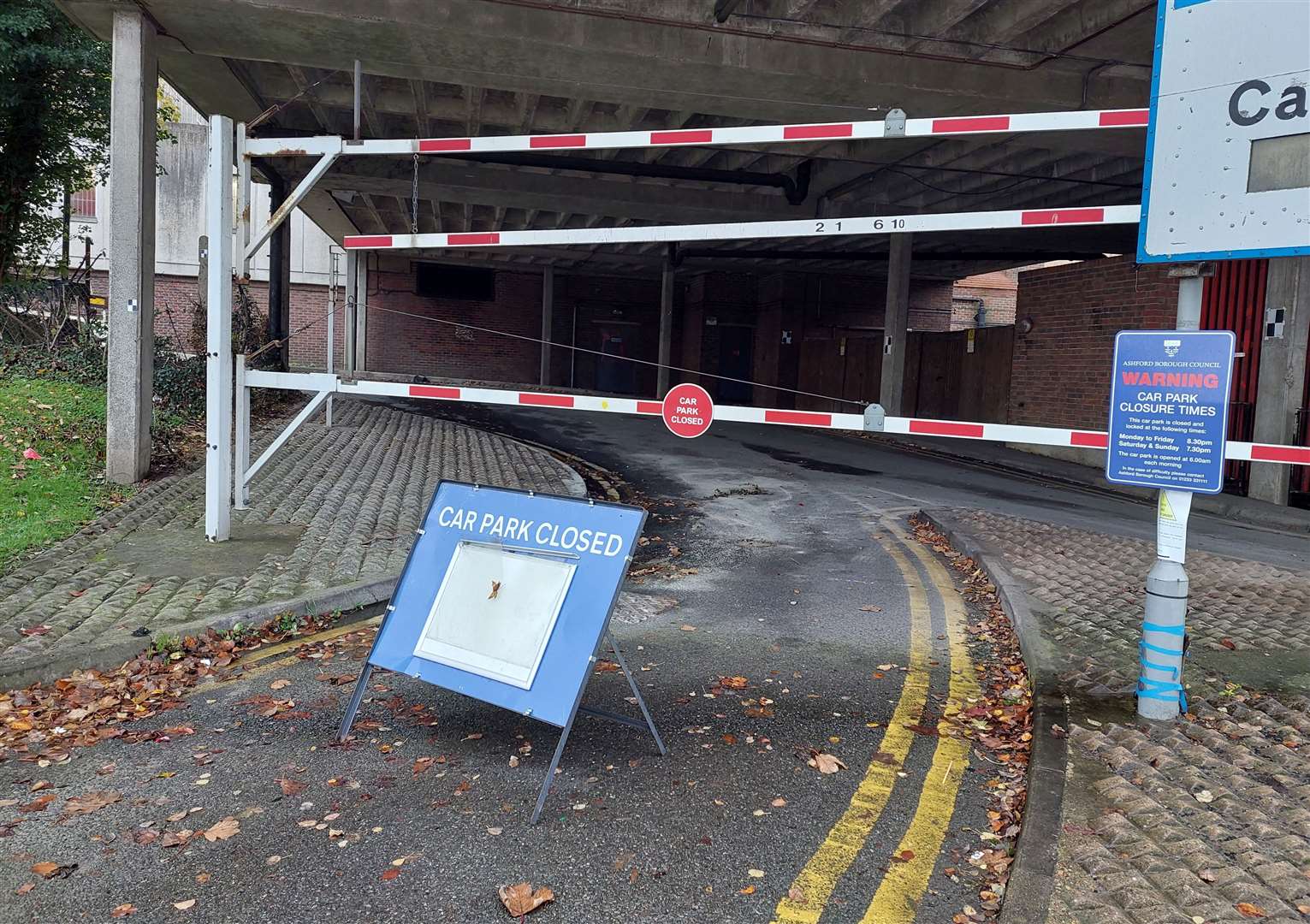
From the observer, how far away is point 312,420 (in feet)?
51.7

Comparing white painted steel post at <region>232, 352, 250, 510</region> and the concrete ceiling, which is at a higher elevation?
the concrete ceiling

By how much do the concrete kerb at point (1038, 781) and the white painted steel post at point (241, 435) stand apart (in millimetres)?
6089

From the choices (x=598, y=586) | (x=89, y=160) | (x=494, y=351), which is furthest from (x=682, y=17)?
(x=494, y=351)

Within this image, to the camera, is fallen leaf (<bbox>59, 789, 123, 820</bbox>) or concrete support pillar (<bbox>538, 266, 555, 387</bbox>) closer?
fallen leaf (<bbox>59, 789, 123, 820</bbox>)

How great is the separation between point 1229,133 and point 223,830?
512 centimetres

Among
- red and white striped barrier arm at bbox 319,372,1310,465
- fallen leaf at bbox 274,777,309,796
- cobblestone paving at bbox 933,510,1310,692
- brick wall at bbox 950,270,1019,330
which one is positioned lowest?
fallen leaf at bbox 274,777,309,796

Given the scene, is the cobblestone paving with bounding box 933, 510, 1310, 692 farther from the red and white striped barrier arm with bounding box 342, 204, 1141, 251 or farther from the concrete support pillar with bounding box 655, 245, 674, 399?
the concrete support pillar with bounding box 655, 245, 674, 399

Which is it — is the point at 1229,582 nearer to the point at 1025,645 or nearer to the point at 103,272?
the point at 1025,645

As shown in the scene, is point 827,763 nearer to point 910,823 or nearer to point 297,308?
point 910,823

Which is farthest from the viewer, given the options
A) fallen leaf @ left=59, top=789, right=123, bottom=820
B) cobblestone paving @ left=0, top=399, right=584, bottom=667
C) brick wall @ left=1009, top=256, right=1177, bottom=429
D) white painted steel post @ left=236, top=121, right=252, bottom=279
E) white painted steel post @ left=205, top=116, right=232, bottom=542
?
brick wall @ left=1009, top=256, right=1177, bottom=429

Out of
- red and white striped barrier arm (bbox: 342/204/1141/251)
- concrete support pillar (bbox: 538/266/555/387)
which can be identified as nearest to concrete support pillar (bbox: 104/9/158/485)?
red and white striped barrier arm (bbox: 342/204/1141/251)

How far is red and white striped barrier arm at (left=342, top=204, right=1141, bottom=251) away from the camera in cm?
558

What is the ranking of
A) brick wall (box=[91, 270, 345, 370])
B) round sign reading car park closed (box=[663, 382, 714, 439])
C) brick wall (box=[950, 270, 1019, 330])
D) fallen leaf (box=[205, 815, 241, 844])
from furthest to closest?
brick wall (box=[950, 270, 1019, 330]) → brick wall (box=[91, 270, 345, 370]) → round sign reading car park closed (box=[663, 382, 714, 439]) → fallen leaf (box=[205, 815, 241, 844])

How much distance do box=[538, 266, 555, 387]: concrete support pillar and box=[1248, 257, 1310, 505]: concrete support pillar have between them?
23050mm
